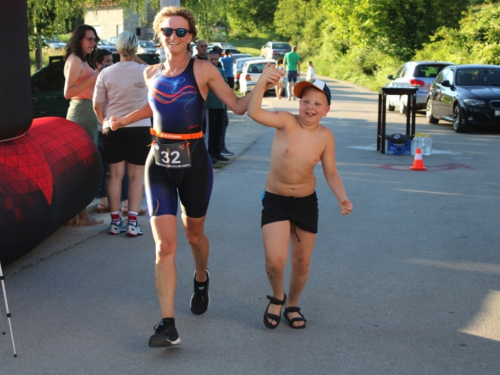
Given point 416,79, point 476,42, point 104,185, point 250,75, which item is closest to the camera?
point 104,185

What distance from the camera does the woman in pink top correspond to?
26.8 ft

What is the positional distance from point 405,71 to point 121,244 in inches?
728

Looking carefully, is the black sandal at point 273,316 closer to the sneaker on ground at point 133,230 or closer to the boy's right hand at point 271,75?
the boy's right hand at point 271,75

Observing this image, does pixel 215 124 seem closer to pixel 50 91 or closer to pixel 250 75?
pixel 50 91

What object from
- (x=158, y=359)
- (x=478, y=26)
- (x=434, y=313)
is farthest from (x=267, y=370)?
(x=478, y=26)

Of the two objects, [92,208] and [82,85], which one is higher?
[82,85]

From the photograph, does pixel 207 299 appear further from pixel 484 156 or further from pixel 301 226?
pixel 484 156

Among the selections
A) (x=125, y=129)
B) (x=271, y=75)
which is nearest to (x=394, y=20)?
(x=125, y=129)

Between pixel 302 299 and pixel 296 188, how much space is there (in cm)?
112

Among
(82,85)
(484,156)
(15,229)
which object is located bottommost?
(484,156)

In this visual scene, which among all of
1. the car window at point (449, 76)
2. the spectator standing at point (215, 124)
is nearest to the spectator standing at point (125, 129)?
the spectator standing at point (215, 124)

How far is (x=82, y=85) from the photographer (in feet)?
26.8

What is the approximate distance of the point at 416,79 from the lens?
76.2 feet

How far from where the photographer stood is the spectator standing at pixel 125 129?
305 inches
